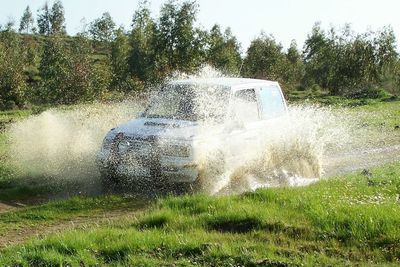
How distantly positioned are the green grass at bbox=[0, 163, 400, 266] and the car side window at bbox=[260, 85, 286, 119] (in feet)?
11.4

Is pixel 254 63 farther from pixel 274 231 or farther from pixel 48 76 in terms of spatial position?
pixel 274 231

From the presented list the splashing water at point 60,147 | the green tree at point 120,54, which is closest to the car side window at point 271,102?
the splashing water at point 60,147

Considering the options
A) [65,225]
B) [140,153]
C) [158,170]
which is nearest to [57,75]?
[140,153]

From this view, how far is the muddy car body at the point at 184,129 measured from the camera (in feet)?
28.6

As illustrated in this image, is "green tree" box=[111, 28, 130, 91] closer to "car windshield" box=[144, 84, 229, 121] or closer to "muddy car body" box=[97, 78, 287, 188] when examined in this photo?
"car windshield" box=[144, 84, 229, 121]

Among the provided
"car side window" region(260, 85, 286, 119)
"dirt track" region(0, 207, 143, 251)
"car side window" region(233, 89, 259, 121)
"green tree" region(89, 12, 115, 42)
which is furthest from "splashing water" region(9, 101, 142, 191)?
"green tree" region(89, 12, 115, 42)

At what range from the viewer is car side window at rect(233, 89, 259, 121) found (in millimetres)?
9969

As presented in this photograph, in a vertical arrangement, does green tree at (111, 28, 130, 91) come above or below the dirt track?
above

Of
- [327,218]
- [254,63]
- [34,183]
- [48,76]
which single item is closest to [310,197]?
[327,218]

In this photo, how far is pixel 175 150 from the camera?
28.7ft

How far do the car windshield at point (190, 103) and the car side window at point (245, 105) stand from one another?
28 cm

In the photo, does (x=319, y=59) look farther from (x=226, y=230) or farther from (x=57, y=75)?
(x=226, y=230)

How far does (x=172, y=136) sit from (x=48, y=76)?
25639 mm

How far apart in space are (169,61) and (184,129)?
1100 inches
